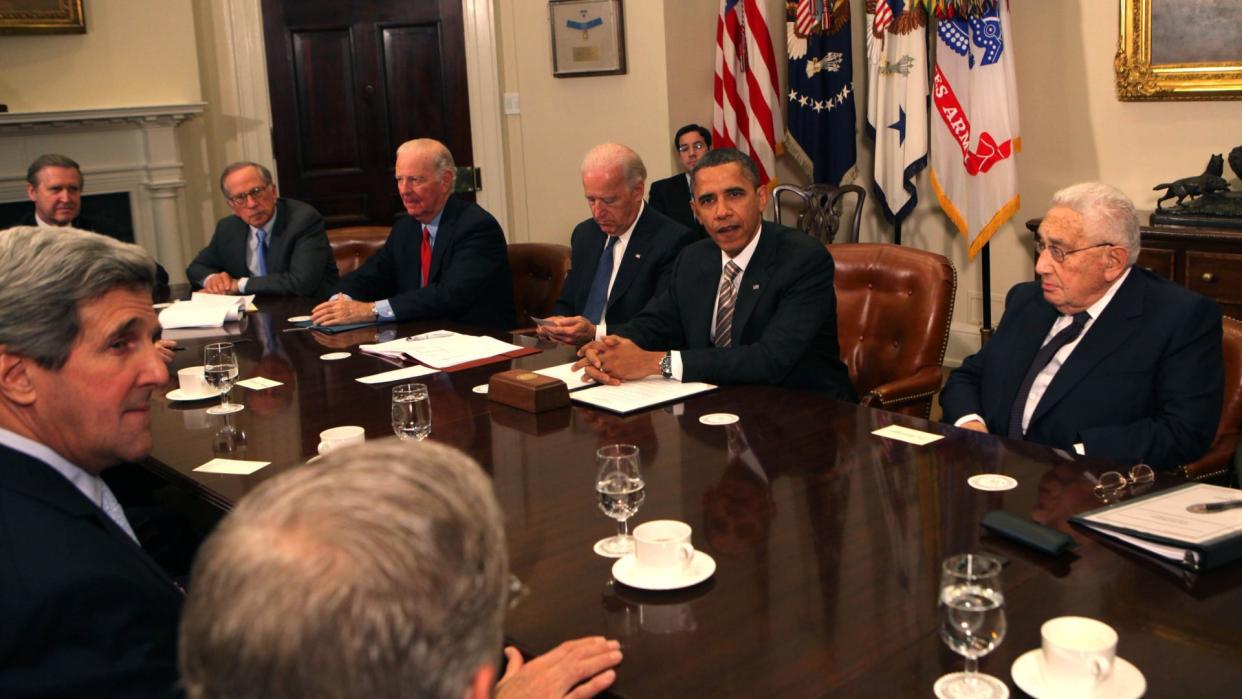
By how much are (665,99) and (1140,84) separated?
238 centimetres

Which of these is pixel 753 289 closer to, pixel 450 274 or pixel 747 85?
pixel 450 274

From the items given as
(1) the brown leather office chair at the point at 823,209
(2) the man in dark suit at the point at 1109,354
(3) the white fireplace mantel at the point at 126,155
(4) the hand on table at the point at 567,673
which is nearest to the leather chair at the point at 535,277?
(1) the brown leather office chair at the point at 823,209

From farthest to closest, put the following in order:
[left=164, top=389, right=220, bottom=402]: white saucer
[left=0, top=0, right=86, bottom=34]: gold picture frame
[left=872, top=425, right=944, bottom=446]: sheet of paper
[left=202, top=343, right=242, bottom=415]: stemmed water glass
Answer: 1. [left=0, top=0, right=86, bottom=34]: gold picture frame
2. [left=164, top=389, right=220, bottom=402]: white saucer
3. [left=202, top=343, right=242, bottom=415]: stemmed water glass
4. [left=872, top=425, right=944, bottom=446]: sheet of paper

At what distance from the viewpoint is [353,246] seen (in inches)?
212

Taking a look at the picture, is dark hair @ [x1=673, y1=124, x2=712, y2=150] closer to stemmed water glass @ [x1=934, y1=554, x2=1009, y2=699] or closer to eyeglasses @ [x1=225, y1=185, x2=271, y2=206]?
eyeglasses @ [x1=225, y1=185, x2=271, y2=206]

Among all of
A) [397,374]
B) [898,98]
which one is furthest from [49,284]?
[898,98]

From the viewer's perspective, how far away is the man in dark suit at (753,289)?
3.15 meters

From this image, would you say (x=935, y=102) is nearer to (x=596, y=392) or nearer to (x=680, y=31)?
(x=680, y=31)

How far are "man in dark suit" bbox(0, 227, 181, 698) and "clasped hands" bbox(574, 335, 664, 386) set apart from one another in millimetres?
1332

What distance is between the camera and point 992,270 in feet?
19.4

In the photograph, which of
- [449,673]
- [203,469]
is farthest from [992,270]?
[449,673]

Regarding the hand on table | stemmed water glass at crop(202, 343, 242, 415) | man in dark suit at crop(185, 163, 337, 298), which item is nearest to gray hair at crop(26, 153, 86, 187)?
man in dark suit at crop(185, 163, 337, 298)

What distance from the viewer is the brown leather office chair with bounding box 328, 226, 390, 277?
537 cm

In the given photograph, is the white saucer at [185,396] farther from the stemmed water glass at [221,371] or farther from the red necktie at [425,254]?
the red necktie at [425,254]
